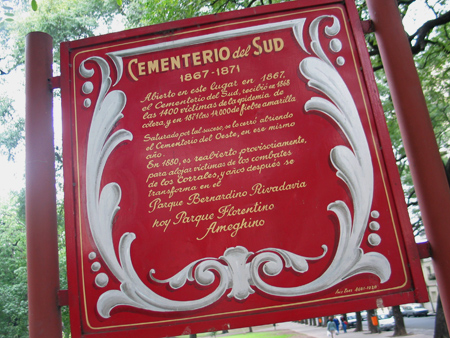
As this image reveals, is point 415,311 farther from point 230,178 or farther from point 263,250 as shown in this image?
point 230,178

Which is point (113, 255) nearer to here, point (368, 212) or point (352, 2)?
Answer: point (368, 212)

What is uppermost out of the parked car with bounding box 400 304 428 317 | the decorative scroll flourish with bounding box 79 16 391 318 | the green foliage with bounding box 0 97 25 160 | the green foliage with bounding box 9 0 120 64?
the green foliage with bounding box 9 0 120 64

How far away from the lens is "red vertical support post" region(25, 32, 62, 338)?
11.0 feet

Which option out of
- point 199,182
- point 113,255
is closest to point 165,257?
point 113,255

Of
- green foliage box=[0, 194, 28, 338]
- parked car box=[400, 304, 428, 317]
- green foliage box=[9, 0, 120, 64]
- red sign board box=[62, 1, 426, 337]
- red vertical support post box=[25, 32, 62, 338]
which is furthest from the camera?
parked car box=[400, 304, 428, 317]

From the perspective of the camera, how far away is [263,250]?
3.28m

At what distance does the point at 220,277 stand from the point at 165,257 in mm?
473

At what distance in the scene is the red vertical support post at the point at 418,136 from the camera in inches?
126

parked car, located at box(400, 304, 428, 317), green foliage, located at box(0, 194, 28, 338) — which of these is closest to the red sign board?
green foliage, located at box(0, 194, 28, 338)

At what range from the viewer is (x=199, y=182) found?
3.46 meters

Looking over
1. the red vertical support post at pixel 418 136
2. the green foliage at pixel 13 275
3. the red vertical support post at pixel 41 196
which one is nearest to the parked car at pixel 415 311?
the green foliage at pixel 13 275

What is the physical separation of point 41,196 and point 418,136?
321 cm

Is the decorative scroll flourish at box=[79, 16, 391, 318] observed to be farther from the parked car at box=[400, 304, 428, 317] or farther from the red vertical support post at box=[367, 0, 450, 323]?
the parked car at box=[400, 304, 428, 317]

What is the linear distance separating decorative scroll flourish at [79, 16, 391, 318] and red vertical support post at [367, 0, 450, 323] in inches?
15.1
